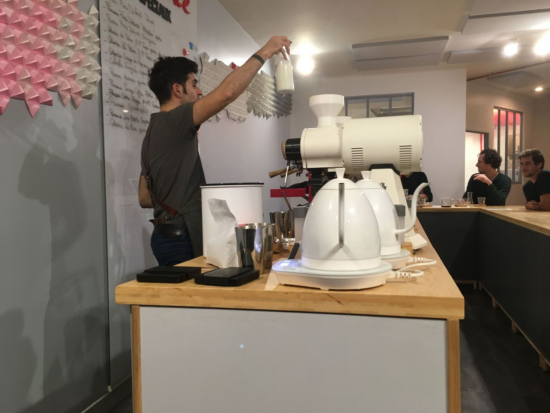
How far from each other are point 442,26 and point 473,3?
2.24 ft

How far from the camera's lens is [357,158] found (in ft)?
3.93

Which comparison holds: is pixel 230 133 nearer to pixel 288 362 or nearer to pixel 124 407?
pixel 124 407

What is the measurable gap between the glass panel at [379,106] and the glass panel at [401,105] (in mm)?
81

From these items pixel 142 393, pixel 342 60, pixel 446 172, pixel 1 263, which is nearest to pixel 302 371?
pixel 142 393

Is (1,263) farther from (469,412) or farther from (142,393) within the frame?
(469,412)

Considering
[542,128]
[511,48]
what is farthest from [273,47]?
[542,128]

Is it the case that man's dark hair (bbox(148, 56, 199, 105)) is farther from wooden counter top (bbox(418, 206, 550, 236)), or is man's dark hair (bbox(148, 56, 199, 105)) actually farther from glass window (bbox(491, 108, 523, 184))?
glass window (bbox(491, 108, 523, 184))

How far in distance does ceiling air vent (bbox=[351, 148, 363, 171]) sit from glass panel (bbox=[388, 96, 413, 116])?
5.25 metres

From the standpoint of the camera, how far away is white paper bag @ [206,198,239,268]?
1.03m

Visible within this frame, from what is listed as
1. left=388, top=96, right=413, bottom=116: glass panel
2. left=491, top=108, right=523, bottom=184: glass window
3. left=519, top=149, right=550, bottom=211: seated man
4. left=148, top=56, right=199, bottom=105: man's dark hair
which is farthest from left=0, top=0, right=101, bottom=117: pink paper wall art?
left=491, top=108, right=523, bottom=184: glass window

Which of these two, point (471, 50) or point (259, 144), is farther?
point (471, 50)

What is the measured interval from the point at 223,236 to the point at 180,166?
746 mm

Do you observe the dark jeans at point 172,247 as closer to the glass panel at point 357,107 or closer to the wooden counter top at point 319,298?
the wooden counter top at point 319,298

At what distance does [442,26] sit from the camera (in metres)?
4.22
